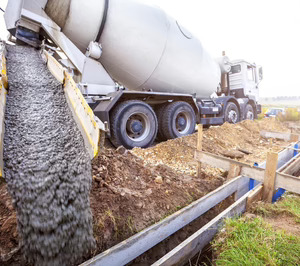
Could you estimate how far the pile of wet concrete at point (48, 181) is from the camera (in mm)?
1684

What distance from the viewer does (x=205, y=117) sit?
21.4 feet

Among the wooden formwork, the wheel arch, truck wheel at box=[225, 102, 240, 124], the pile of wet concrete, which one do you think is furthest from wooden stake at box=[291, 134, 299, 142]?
the pile of wet concrete

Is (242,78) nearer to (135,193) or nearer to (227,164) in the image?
(227,164)

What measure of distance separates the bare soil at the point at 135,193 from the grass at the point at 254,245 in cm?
74

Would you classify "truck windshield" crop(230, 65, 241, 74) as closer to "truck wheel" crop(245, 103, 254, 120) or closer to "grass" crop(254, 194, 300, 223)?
"truck wheel" crop(245, 103, 254, 120)

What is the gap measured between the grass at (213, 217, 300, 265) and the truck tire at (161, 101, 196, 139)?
10.6ft

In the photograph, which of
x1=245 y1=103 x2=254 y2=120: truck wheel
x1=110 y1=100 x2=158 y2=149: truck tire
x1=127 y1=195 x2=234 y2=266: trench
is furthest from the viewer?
x1=245 y1=103 x2=254 y2=120: truck wheel

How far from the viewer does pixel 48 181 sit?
190cm

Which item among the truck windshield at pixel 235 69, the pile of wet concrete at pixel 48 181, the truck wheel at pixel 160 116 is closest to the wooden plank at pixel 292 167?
the truck wheel at pixel 160 116

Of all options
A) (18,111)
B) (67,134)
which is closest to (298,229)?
(67,134)

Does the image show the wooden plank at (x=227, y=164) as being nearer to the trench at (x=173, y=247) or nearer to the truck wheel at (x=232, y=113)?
the trench at (x=173, y=247)

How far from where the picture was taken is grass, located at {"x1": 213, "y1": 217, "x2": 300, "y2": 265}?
169cm

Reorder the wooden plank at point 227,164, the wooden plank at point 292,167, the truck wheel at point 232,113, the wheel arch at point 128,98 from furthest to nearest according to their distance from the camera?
the truck wheel at point 232,113, the wheel arch at point 128,98, the wooden plank at point 292,167, the wooden plank at point 227,164

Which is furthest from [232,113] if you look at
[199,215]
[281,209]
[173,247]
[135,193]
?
[173,247]
